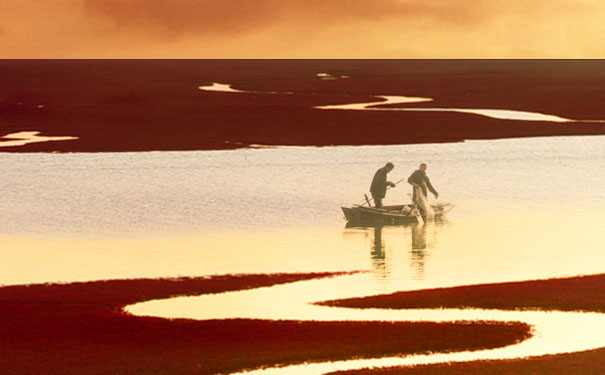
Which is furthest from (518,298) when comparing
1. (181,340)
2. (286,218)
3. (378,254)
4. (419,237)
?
(286,218)

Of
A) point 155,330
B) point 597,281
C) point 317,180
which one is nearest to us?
point 155,330

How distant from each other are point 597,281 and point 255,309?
7.25 m

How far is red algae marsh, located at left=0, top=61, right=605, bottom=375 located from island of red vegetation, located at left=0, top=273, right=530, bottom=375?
5 centimetres

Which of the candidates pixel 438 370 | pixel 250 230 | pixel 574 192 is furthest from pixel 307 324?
pixel 574 192

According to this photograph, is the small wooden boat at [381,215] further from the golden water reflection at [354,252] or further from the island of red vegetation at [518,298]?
the island of red vegetation at [518,298]

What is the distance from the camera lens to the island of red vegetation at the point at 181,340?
1828 centimetres

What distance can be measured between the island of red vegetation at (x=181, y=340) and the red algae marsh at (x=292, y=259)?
2.0 inches

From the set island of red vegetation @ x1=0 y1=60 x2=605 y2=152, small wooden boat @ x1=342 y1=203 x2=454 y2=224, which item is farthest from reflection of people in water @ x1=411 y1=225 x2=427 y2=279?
island of red vegetation @ x1=0 y1=60 x2=605 y2=152

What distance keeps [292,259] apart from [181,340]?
8.57 metres

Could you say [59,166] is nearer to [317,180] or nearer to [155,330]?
[317,180]

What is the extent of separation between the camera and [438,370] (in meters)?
17.7

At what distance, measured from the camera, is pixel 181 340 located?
19656 millimetres

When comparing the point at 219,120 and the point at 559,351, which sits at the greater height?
the point at 219,120

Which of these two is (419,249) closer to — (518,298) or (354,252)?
(354,252)
